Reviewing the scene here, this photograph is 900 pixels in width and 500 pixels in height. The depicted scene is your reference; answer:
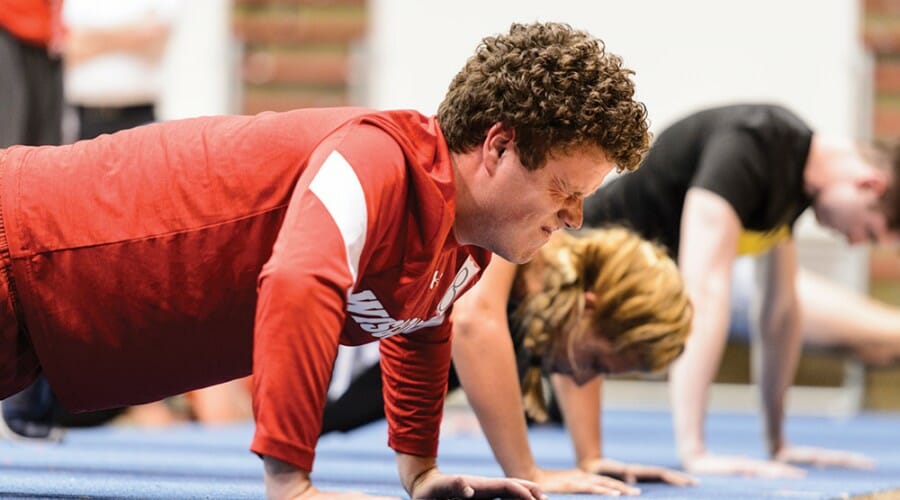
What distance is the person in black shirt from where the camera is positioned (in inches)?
105

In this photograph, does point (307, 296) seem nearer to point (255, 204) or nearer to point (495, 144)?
point (255, 204)

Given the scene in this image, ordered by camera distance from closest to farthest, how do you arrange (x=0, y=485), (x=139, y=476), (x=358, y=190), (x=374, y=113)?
1. (x=358, y=190)
2. (x=374, y=113)
3. (x=0, y=485)
4. (x=139, y=476)

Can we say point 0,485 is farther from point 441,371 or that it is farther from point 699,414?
point 699,414

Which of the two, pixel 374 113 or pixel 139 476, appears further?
pixel 139 476

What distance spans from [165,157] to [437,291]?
1.18ft

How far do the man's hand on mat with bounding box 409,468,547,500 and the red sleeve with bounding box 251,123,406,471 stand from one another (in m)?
0.40

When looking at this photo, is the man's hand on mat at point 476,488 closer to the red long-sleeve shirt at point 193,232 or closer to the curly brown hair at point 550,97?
the red long-sleeve shirt at point 193,232

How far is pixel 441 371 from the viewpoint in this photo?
180 centimetres

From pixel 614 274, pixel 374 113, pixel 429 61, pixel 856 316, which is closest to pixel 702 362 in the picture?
pixel 614 274

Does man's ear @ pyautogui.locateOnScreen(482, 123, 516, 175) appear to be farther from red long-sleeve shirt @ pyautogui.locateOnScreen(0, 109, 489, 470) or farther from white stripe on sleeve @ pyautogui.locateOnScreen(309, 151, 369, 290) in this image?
white stripe on sleeve @ pyautogui.locateOnScreen(309, 151, 369, 290)

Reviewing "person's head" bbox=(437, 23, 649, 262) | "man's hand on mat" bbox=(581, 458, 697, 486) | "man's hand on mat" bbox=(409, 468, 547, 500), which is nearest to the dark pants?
"man's hand on mat" bbox=(581, 458, 697, 486)

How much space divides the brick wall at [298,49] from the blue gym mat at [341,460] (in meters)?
2.03

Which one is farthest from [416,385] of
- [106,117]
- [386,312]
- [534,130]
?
[106,117]

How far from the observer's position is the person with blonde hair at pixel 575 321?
1931mm
